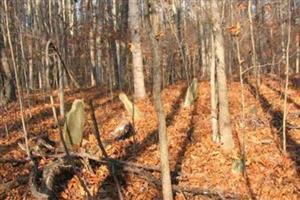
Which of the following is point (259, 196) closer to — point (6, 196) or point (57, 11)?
point (6, 196)

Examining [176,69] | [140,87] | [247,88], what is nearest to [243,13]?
[176,69]

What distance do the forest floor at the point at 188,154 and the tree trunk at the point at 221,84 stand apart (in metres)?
0.24

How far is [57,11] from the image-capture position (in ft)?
82.5

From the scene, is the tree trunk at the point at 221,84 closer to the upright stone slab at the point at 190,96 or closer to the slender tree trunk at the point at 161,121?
the slender tree trunk at the point at 161,121

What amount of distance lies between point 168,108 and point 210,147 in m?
3.19

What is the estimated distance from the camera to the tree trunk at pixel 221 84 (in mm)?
8375

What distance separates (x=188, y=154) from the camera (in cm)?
871

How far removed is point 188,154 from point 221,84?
1486mm

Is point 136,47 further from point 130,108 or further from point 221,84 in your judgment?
point 221,84

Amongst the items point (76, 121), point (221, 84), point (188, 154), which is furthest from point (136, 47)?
point (188, 154)

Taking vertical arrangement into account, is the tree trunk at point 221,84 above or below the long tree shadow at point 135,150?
above

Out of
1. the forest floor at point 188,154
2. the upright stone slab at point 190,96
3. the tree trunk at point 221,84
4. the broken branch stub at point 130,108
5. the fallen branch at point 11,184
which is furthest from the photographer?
the upright stone slab at point 190,96

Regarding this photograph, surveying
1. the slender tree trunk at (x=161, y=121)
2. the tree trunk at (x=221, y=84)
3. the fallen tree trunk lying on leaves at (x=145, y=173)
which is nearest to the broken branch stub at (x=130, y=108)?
the tree trunk at (x=221, y=84)

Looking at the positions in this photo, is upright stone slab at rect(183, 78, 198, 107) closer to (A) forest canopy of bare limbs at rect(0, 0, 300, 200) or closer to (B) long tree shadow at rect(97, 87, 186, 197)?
(A) forest canopy of bare limbs at rect(0, 0, 300, 200)
